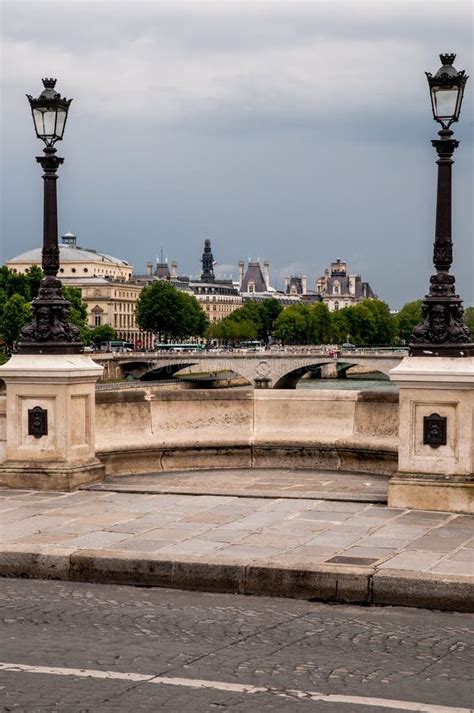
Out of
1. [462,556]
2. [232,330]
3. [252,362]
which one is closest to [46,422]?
[462,556]

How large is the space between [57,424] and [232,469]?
232cm

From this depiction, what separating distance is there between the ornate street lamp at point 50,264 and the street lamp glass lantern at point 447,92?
3648mm

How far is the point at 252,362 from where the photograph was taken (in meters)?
109

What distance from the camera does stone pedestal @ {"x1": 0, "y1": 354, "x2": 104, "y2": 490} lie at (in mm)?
11102

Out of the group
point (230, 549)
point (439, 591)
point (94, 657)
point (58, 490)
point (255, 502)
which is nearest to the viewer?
point (94, 657)

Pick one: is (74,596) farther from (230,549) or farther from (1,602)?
(230,549)

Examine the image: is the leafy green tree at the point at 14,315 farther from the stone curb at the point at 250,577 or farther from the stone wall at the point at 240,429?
the stone curb at the point at 250,577

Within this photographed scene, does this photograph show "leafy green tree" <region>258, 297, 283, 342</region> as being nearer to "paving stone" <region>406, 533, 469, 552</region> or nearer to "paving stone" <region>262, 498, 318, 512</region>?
"paving stone" <region>262, 498, 318, 512</region>

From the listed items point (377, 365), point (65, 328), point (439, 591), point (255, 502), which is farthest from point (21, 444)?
point (377, 365)

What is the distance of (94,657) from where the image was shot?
6031 mm

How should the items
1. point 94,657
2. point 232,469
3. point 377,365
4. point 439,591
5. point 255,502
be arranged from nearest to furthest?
point 94,657, point 439,591, point 255,502, point 232,469, point 377,365

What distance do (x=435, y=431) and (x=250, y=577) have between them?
2891 millimetres

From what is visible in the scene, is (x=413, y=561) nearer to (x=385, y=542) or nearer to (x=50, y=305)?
(x=385, y=542)

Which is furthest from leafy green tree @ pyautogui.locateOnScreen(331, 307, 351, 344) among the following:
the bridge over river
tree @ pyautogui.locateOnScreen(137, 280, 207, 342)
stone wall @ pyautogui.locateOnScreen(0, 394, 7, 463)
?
stone wall @ pyautogui.locateOnScreen(0, 394, 7, 463)
